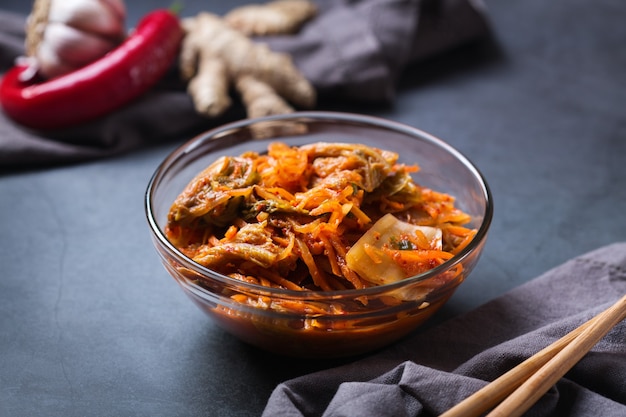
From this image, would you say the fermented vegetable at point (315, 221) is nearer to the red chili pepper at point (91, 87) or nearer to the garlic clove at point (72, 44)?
the red chili pepper at point (91, 87)

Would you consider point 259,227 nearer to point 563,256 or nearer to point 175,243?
point 175,243

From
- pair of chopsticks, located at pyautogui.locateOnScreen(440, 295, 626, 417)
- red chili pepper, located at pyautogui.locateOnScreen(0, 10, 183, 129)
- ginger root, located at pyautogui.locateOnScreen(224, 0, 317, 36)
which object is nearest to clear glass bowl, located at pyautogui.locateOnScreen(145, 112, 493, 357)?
pair of chopsticks, located at pyautogui.locateOnScreen(440, 295, 626, 417)

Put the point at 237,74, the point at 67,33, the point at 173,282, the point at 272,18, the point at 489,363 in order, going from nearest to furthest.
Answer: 1. the point at 489,363
2. the point at 173,282
3. the point at 67,33
4. the point at 237,74
5. the point at 272,18

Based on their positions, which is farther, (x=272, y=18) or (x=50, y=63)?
(x=272, y=18)

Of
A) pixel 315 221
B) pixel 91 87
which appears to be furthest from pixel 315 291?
pixel 91 87

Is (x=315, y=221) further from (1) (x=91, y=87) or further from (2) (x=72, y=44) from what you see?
(2) (x=72, y=44)

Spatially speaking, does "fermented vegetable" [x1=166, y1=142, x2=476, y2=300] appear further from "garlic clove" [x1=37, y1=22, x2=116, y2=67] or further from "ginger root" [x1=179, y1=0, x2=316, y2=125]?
"garlic clove" [x1=37, y1=22, x2=116, y2=67]

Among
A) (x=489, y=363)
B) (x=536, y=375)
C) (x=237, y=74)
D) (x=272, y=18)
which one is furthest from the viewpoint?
(x=272, y=18)
